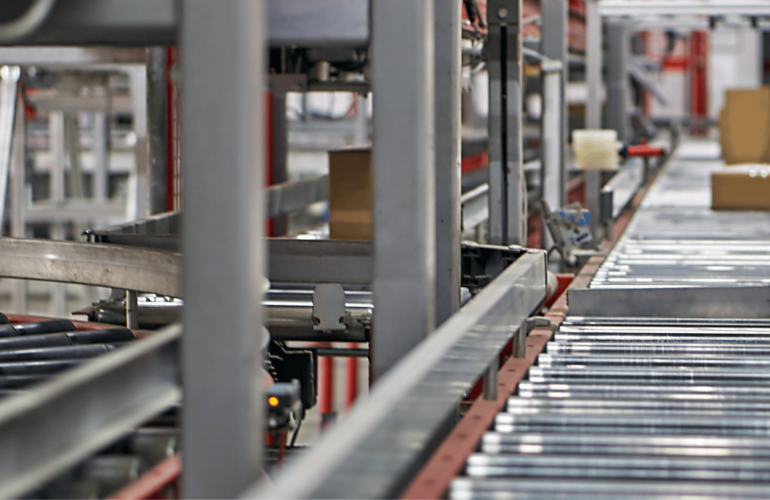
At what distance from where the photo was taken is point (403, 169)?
2.54 meters

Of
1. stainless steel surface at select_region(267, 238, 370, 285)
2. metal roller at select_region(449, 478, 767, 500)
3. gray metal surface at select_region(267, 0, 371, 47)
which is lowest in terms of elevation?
metal roller at select_region(449, 478, 767, 500)

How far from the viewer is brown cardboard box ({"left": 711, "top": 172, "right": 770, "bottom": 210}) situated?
8.58 meters

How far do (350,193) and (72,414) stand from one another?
12.7 feet

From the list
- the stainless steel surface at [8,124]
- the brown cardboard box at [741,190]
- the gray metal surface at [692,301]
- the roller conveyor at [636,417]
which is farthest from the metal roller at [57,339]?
the brown cardboard box at [741,190]

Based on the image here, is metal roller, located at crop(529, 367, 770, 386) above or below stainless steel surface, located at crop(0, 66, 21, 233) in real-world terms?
below

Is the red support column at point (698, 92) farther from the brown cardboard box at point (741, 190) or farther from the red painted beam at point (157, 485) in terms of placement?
the red painted beam at point (157, 485)

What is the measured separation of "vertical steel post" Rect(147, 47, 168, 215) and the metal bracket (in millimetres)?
3246

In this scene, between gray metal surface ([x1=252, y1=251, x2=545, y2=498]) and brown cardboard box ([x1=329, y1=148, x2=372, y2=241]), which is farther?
brown cardboard box ([x1=329, y1=148, x2=372, y2=241])

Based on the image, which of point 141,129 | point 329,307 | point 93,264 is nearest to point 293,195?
point 141,129

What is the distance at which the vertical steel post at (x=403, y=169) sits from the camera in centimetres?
248

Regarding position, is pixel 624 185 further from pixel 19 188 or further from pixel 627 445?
pixel 627 445

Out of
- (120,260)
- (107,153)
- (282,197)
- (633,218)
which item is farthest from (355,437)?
(107,153)

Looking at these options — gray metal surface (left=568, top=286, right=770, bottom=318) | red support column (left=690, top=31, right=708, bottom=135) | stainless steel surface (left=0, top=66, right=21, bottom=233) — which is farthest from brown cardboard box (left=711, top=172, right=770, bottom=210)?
red support column (left=690, top=31, right=708, bottom=135)

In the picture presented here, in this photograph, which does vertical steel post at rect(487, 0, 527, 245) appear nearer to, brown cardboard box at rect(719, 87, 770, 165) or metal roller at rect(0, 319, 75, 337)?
metal roller at rect(0, 319, 75, 337)
